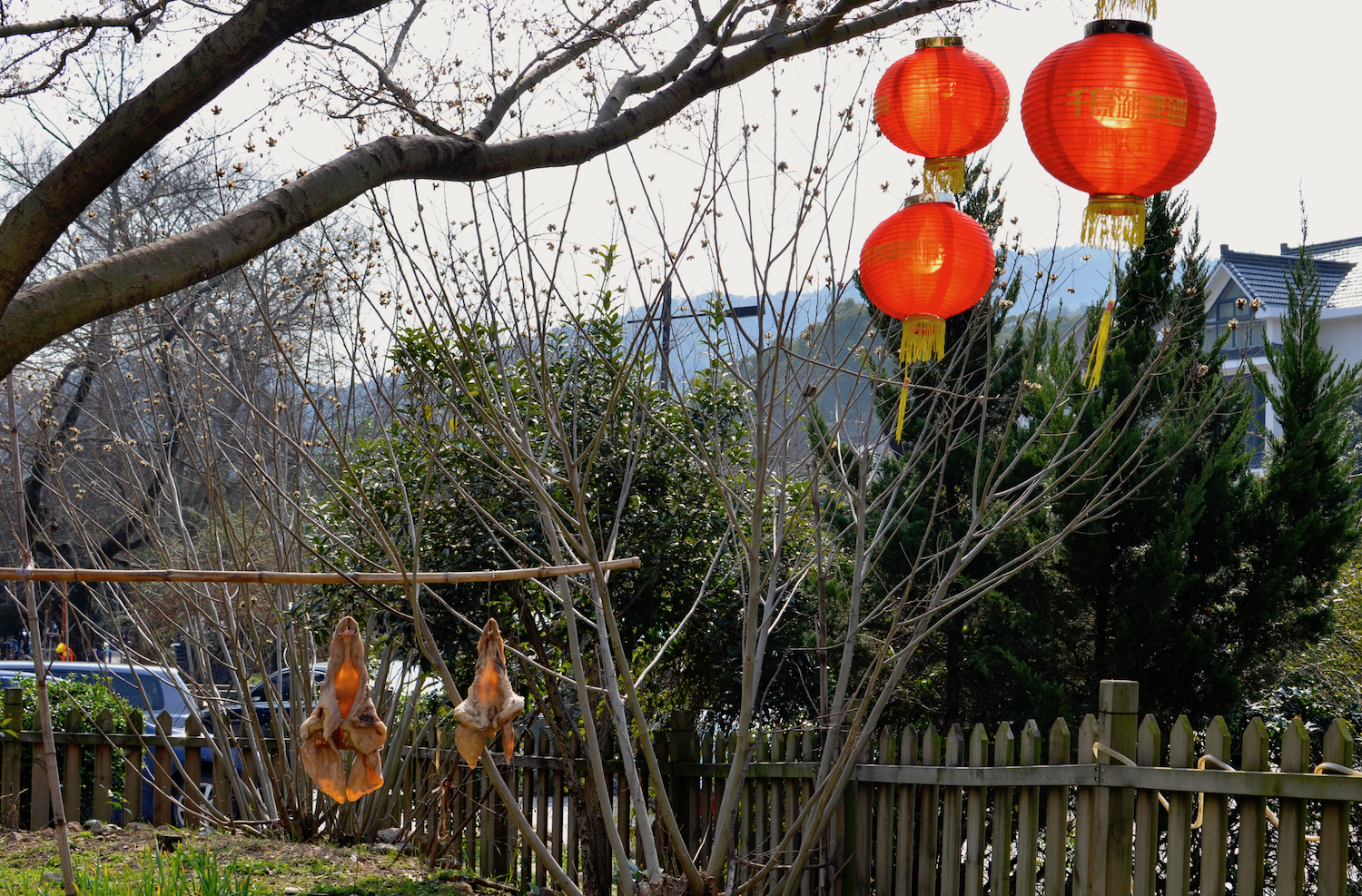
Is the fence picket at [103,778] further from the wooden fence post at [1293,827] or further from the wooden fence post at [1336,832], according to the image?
the wooden fence post at [1336,832]

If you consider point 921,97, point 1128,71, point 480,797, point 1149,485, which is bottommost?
point 480,797

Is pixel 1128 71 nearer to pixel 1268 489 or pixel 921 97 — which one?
pixel 921 97

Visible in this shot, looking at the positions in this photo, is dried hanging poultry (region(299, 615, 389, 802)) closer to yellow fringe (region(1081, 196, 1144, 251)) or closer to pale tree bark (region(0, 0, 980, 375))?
pale tree bark (region(0, 0, 980, 375))

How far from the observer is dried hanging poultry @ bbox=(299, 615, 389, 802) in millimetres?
2525

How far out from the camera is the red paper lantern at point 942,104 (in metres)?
3.64

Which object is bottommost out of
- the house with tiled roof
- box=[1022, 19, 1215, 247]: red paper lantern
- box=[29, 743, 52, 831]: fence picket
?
box=[29, 743, 52, 831]: fence picket

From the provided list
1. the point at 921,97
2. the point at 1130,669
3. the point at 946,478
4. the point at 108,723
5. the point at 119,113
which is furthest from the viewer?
the point at 108,723

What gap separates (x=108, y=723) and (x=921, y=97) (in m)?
6.38

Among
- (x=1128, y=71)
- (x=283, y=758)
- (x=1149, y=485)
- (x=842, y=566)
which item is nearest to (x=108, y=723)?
(x=283, y=758)

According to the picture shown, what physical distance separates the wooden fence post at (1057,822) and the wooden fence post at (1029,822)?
0.05 m

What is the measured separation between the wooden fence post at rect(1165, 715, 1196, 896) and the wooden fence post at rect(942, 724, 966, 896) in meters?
0.80

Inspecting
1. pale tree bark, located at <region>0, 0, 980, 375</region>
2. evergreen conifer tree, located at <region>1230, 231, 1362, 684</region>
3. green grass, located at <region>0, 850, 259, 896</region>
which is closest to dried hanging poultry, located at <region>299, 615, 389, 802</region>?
pale tree bark, located at <region>0, 0, 980, 375</region>

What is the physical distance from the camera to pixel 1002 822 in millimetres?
4023

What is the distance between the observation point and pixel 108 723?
7.02 meters
